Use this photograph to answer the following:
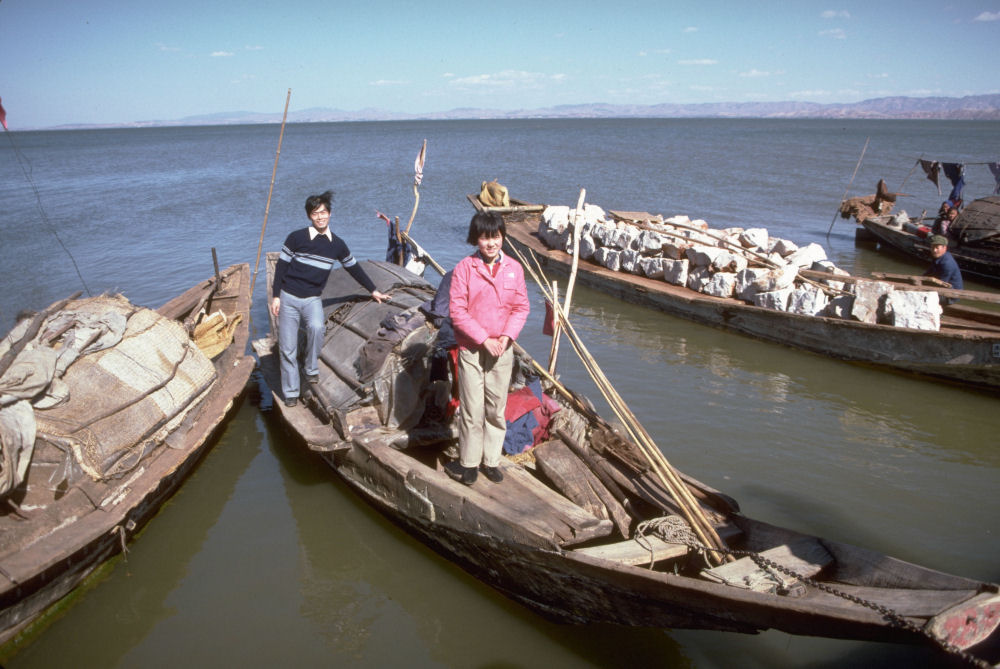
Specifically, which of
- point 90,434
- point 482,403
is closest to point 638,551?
point 482,403

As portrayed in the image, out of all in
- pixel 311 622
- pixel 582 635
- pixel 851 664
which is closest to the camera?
pixel 851 664

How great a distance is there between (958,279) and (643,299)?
16.0 feet

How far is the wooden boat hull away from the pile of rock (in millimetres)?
240

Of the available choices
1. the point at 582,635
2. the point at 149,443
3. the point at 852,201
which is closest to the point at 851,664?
the point at 582,635

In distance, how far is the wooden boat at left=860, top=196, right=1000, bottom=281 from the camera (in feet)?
41.4

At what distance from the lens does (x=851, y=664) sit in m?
3.76

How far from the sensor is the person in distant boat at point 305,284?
539 cm

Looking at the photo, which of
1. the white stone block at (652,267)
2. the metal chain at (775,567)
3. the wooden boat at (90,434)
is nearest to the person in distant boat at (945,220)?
the white stone block at (652,267)

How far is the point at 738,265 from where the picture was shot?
32.7 feet

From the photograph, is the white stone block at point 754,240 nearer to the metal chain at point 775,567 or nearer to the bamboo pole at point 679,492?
the bamboo pole at point 679,492

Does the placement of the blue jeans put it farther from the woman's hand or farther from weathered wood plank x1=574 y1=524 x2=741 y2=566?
weathered wood plank x1=574 y1=524 x2=741 y2=566

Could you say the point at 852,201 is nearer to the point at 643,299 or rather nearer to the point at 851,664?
the point at 643,299

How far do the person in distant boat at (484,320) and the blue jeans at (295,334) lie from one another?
7.31 ft

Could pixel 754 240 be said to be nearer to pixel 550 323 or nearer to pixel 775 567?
pixel 550 323
